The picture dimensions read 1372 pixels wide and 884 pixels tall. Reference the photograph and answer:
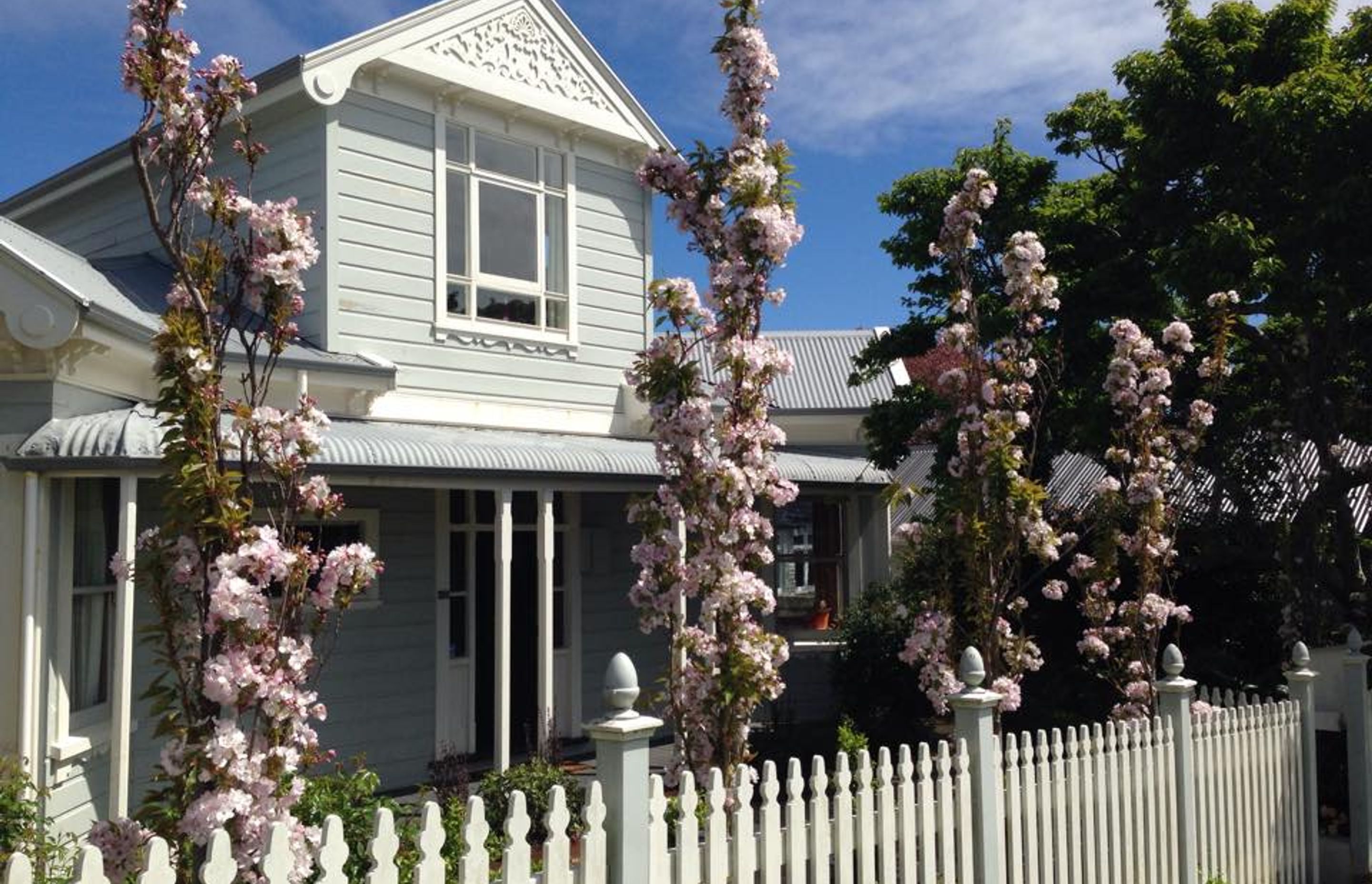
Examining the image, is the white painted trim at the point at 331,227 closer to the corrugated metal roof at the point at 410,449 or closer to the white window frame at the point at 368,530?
the corrugated metal roof at the point at 410,449

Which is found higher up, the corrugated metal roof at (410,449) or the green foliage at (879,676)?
the corrugated metal roof at (410,449)

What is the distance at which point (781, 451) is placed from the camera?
14688 millimetres

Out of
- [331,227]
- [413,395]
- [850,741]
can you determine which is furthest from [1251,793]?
[331,227]

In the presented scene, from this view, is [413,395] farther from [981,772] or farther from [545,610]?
[981,772]

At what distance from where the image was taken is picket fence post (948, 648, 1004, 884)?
207 inches

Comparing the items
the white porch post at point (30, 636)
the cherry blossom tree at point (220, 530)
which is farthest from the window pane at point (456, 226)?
the cherry blossom tree at point (220, 530)

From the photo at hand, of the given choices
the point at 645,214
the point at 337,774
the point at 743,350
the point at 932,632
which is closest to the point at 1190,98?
the point at 645,214

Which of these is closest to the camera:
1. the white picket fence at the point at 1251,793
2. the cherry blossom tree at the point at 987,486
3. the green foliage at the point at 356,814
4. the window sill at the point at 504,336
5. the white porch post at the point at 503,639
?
the green foliage at the point at 356,814

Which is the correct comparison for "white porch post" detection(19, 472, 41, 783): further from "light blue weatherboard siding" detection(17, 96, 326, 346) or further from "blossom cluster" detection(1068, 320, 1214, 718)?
"blossom cluster" detection(1068, 320, 1214, 718)

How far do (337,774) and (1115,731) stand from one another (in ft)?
14.5

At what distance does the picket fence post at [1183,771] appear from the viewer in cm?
666

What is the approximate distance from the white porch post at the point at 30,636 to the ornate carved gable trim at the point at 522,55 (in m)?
5.73

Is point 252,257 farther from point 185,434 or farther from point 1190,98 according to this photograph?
point 1190,98

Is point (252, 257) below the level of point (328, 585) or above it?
above
